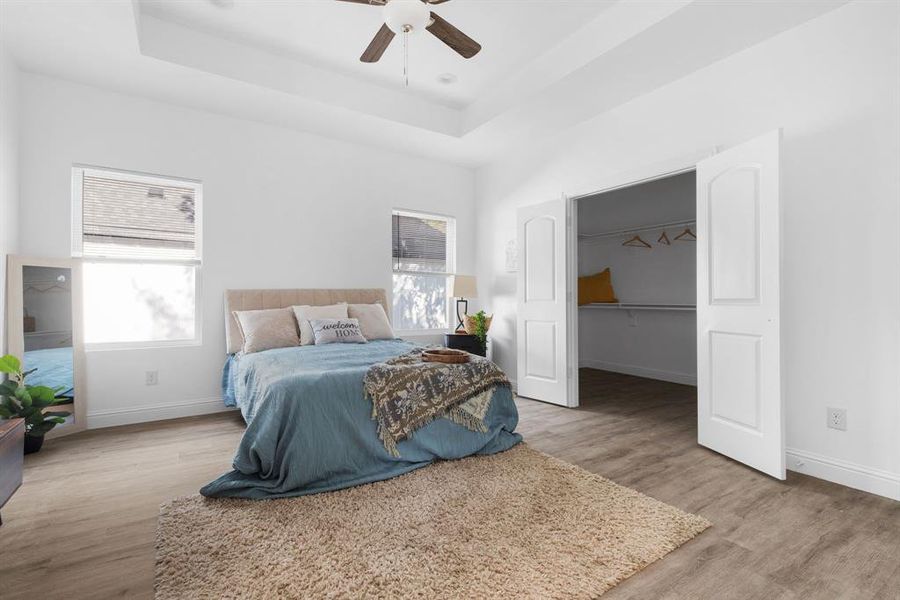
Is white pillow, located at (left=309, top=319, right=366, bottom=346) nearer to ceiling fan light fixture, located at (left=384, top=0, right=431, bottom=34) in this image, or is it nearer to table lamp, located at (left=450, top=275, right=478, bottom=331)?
table lamp, located at (left=450, top=275, right=478, bottom=331)

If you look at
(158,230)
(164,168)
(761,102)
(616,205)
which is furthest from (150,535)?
(616,205)

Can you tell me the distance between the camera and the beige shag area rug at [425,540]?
1.55 m

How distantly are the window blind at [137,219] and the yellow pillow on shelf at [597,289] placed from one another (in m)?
5.05

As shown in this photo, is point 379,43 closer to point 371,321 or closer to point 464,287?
point 371,321

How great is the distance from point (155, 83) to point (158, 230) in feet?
3.97

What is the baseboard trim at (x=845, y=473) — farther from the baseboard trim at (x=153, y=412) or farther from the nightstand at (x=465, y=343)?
the baseboard trim at (x=153, y=412)

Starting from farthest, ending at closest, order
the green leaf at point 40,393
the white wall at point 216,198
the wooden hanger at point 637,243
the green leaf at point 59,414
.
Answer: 1. the wooden hanger at point 637,243
2. the white wall at point 216,198
3. the green leaf at point 59,414
4. the green leaf at point 40,393

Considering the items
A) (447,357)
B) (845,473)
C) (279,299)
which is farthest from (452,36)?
(845,473)

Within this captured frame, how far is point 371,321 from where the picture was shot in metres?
4.24

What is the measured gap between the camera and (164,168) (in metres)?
3.78

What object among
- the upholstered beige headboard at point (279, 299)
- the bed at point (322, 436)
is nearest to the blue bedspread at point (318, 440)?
the bed at point (322, 436)

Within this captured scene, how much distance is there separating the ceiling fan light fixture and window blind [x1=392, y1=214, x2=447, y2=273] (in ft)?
9.64

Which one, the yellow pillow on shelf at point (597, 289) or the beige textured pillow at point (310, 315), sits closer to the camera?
the beige textured pillow at point (310, 315)

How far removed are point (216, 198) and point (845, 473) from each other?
16.7 feet
